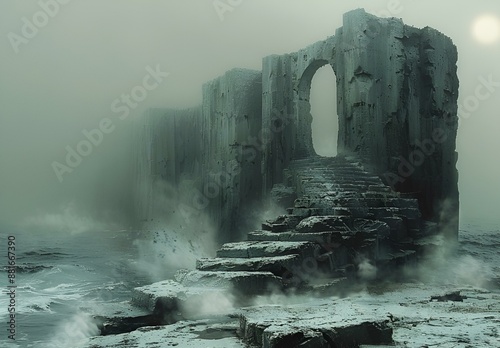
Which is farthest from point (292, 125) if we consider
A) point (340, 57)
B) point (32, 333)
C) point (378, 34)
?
point (32, 333)

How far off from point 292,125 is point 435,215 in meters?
5.06

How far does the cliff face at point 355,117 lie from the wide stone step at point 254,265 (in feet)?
20.7

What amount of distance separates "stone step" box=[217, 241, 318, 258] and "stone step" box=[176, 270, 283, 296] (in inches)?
37.3

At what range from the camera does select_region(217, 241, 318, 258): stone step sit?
27.3 feet

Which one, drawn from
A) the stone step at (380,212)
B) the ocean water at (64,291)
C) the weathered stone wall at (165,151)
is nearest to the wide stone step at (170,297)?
the ocean water at (64,291)

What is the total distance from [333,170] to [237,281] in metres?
6.58

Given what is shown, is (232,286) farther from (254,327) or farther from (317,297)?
(254,327)

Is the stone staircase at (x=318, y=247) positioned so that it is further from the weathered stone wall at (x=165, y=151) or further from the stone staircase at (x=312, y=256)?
the weathered stone wall at (x=165, y=151)

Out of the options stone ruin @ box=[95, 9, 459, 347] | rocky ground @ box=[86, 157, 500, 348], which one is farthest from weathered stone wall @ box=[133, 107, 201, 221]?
rocky ground @ box=[86, 157, 500, 348]

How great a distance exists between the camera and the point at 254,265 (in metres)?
7.70

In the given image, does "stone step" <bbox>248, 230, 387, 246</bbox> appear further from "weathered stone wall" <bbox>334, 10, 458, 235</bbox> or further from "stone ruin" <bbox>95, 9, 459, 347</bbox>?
"weathered stone wall" <bbox>334, 10, 458, 235</bbox>

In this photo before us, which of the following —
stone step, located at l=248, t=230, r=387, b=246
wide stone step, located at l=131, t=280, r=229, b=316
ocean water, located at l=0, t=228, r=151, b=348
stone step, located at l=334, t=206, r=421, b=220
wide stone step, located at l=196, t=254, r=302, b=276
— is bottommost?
ocean water, located at l=0, t=228, r=151, b=348

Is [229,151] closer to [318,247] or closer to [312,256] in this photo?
[318,247]

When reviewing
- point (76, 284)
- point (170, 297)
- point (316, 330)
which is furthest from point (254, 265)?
point (76, 284)
